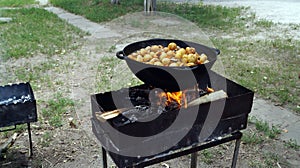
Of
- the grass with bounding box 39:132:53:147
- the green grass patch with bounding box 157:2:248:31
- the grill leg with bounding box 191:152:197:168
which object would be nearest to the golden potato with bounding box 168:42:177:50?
the grill leg with bounding box 191:152:197:168

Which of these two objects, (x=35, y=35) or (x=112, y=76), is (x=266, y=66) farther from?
(x=35, y=35)

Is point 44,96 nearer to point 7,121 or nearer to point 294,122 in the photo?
point 7,121

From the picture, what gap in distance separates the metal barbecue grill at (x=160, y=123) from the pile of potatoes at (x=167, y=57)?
0.71ft

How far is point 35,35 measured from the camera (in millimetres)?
5348

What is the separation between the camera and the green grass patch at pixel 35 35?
4758mm

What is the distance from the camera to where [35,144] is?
106 inches

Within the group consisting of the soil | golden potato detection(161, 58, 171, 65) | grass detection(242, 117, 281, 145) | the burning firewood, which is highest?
golden potato detection(161, 58, 171, 65)

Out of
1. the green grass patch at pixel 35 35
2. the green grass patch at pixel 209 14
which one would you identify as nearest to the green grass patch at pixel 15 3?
the green grass patch at pixel 35 35

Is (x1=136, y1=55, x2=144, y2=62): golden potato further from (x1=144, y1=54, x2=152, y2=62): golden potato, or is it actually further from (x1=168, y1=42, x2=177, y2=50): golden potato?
(x1=168, y1=42, x2=177, y2=50): golden potato

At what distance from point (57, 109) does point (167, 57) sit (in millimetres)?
1707

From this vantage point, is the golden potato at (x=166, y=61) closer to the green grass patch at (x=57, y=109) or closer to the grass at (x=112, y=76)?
the green grass patch at (x=57, y=109)

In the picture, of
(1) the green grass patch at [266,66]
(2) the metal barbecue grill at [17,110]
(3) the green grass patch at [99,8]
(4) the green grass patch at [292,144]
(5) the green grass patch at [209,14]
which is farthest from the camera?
(3) the green grass patch at [99,8]

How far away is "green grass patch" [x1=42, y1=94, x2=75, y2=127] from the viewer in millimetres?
3033

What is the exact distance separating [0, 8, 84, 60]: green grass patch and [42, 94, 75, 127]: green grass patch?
1481 millimetres
